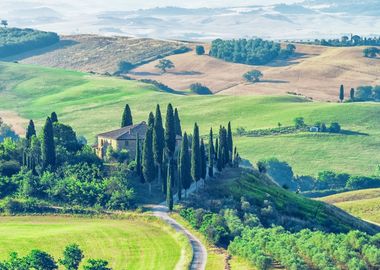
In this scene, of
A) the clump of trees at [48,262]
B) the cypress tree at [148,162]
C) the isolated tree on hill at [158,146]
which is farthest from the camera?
the isolated tree on hill at [158,146]

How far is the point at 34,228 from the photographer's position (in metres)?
104

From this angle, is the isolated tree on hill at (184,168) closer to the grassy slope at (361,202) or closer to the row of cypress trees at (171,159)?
the row of cypress trees at (171,159)

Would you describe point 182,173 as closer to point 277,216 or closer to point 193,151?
point 193,151

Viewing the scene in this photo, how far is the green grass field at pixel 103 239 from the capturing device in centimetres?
9194

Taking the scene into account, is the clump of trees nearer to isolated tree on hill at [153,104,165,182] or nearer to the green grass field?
the green grass field

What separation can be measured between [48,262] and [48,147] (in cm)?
3814

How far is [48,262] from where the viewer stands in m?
83.9

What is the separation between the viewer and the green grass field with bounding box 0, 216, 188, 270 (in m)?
91.9

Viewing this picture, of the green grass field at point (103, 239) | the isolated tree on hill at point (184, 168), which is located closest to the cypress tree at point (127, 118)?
the isolated tree on hill at point (184, 168)

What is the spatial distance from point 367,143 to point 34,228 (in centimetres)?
10293

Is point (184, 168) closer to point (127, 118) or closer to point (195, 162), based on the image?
point (195, 162)

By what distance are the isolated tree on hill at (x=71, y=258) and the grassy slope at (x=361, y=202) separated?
60.8m

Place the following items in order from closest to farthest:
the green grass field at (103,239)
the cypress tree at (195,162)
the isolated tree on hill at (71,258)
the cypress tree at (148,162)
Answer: the isolated tree on hill at (71,258), the green grass field at (103,239), the cypress tree at (195,162), the cypress tree at (148,162)

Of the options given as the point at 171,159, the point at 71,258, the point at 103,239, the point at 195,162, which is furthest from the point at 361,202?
the point at 71,258
